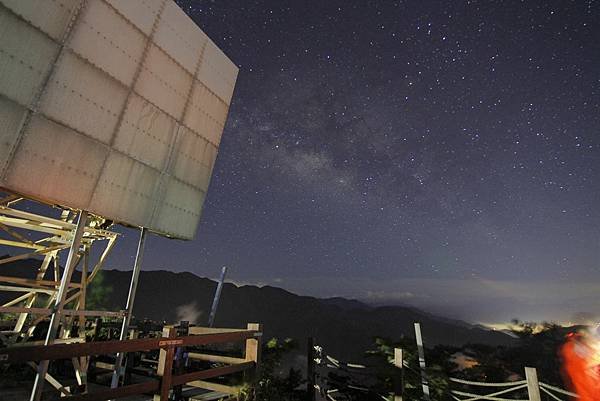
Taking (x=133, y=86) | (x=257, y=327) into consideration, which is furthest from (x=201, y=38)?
(x=257, y=327)

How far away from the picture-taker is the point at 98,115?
748 centimetres

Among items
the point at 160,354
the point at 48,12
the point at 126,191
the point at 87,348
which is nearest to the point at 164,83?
the point at 48,12

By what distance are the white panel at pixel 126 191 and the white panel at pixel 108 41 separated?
6.86ft

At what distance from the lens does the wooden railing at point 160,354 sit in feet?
10.6

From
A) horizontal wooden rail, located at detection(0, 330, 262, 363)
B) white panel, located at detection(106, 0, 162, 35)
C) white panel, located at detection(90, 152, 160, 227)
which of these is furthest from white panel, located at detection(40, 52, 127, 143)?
horizontal wooden rail, located at detection(0, 330, 262, 363)

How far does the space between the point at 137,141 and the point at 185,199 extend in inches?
85.5

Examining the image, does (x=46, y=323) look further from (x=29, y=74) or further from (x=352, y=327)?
(x=352, y=327)

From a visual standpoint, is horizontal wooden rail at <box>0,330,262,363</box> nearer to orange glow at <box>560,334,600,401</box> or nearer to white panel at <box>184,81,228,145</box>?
white panel at <box>184,81,228,145</box>

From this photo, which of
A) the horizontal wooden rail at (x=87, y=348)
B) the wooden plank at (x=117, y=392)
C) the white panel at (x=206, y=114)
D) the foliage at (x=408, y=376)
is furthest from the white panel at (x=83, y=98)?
the foliage at (x=408, y=376)

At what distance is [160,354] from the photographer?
468 cm

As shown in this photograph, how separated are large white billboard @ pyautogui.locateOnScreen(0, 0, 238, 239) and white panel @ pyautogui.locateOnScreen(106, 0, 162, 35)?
0.03 m

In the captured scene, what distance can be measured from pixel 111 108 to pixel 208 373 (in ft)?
20.7

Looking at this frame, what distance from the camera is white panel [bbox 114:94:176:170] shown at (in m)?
8.08

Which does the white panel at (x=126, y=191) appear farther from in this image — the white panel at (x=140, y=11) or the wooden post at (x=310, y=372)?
the wooden post at (x=310, y=372)
